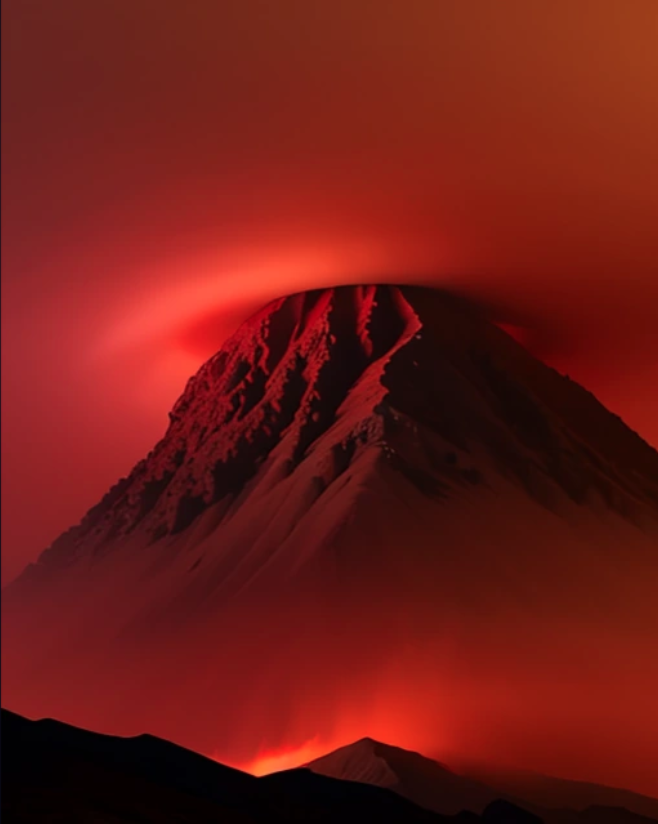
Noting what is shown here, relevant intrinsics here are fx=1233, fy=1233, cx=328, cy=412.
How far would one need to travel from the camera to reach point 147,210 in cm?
1279

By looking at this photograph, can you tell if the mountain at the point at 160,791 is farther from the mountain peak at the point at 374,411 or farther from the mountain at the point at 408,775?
the mountain peak at the point at 374,411

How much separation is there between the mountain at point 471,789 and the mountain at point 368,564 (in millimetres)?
415

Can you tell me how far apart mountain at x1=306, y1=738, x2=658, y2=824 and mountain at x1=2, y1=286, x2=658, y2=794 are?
415 millimetres

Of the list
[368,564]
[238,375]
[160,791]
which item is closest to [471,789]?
[160,791]

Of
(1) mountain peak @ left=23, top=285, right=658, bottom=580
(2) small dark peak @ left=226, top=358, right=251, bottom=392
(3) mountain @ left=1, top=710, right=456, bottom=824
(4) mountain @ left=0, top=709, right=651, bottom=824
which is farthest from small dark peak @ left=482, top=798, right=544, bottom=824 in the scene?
(2) small dark peak @ left=226, top=358, right=251, bottom=392

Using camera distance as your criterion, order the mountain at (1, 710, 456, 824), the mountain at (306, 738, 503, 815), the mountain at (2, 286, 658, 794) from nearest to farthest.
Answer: the mountain at (1, 710, 456, 824) < the mountain at (306, 738, 503, 815) < the mountain at (2, 286, 658, 794)

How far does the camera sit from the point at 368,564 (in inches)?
518

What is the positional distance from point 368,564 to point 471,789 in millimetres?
3958

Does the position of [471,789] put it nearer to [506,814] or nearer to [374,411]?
[506,814]

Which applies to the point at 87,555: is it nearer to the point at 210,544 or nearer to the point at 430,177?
the point at 210,544

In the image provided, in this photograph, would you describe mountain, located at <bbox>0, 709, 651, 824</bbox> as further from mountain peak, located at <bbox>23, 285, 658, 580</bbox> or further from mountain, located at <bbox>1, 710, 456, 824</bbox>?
mountain peak, located at <bbox>23, 285, 658, 580</bbox>

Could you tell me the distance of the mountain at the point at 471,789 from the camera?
916 centimetres

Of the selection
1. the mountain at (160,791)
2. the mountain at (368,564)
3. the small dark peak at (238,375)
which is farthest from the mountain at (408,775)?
the small dark peak at (238,375)

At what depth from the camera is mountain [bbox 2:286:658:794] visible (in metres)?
11.5
